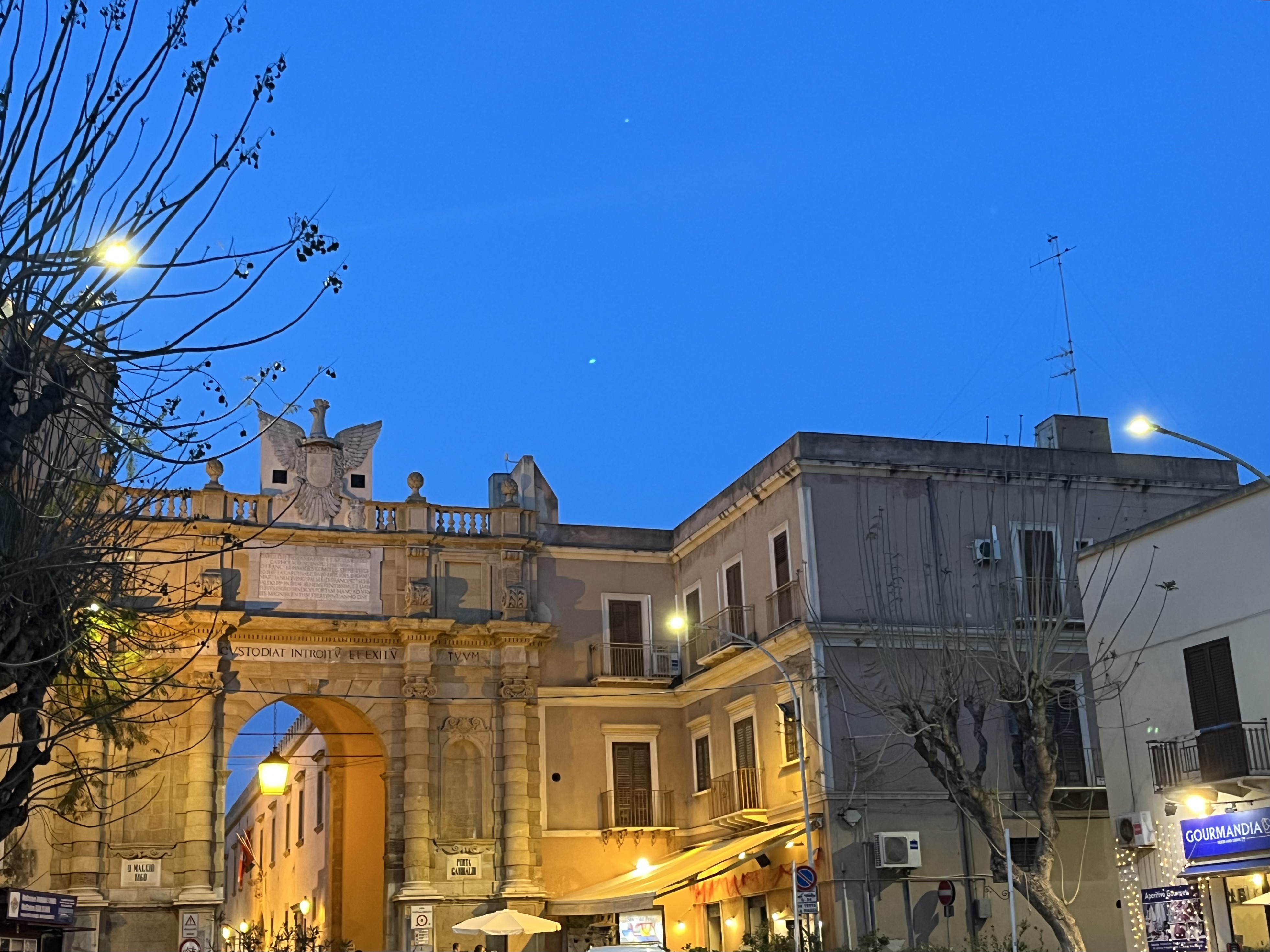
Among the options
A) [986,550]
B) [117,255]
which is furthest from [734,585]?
[117,255]

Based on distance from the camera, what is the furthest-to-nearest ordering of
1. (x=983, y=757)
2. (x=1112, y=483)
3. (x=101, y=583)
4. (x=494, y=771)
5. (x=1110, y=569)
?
(x=494, y=771) → (x=1112, y=483) → (x=1110, y=569) → (x=983, y=757) → (x=101, y=583)

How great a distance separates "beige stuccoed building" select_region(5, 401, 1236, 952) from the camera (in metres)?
29.5

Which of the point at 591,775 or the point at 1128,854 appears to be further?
the point at 591,775

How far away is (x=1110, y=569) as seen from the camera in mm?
25516

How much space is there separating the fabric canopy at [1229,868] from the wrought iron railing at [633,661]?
15.4 meters

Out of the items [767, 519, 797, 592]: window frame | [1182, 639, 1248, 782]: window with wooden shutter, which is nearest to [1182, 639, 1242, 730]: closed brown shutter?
[1182, 639, 1248, 782]: window with wooden shutter

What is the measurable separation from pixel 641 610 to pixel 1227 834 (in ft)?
57.2

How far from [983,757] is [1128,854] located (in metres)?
3.13

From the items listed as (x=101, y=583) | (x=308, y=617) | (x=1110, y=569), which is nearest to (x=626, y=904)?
(x=308, y=617)

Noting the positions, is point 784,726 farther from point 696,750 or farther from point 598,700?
point 598,700

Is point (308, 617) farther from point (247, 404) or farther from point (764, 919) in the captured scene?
point (247, 404)

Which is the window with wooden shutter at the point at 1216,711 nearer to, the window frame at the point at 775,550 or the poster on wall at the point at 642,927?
the window frame at the point at 775,550

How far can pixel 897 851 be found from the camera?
93.4 ft

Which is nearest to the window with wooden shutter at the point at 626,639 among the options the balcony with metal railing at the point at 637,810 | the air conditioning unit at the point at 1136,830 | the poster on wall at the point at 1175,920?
the balcony with metal railing at the point at 637,810
